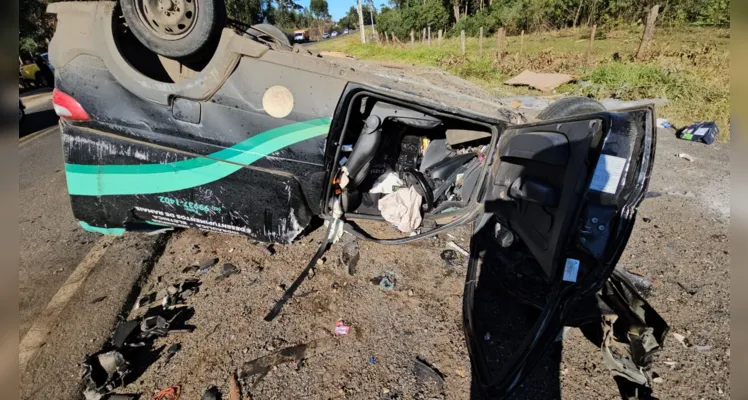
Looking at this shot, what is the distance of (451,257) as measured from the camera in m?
2.97

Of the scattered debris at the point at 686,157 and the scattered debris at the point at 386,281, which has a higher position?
the scattered debris at the point at 686,157

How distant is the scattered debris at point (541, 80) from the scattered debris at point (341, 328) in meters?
9.06

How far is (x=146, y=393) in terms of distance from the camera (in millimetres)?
1853

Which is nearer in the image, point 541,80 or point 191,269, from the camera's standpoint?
point 191,269

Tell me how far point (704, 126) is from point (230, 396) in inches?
290

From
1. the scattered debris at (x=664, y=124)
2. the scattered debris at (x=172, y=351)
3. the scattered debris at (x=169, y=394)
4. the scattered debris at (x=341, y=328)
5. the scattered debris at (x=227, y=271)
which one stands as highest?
the scattered debris at (x=664, y=124)

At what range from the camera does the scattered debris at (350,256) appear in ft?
9.30

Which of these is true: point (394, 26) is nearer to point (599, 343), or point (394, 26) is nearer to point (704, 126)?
point (704, 126)

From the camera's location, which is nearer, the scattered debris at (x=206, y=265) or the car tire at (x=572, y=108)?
the car tire at (x=572, y=108)

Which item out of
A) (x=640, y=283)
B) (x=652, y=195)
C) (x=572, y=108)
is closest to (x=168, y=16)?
(x=572, y=108)

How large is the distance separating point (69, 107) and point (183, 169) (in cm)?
88

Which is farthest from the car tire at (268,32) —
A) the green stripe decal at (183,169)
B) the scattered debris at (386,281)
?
the scattered debris at (386,281)

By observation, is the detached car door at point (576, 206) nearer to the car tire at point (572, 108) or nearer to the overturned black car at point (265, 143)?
the overturned black car at point (265, 143)

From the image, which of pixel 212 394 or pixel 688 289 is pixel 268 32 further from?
pixel 688 289
